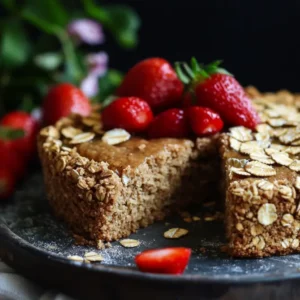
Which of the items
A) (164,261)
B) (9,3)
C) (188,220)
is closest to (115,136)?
(188,220)

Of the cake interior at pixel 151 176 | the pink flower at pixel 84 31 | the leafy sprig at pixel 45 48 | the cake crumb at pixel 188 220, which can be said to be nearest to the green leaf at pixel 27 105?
the leafy sprig at pixel 45 48

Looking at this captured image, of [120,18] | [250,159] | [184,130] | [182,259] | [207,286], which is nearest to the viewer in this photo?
[207,286]

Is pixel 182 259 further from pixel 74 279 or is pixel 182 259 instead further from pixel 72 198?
pixel 72 198

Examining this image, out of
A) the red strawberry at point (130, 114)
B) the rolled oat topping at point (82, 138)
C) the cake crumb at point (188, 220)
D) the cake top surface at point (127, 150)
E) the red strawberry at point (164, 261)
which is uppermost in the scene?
the red strawberry at point (130, 114)

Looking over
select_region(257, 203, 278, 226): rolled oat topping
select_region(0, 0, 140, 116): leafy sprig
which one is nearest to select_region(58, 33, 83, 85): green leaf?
select_region(0, 0, 140, 116): leafy sprig

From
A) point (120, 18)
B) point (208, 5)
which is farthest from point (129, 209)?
point (208, 5)

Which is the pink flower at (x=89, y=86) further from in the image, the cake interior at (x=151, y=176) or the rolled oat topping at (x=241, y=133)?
the rolled oat topping at (x=241, y=133)
